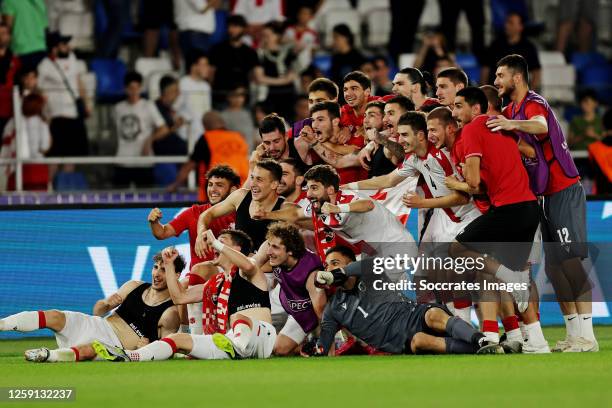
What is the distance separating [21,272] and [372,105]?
4.23 metres

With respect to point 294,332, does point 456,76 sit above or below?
above

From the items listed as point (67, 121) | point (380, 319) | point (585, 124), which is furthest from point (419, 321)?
point (585, 124)

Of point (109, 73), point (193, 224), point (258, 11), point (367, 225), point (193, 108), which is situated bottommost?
point (193, 224)

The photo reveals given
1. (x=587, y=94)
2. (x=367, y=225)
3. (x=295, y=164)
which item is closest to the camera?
(x=367, y=225)

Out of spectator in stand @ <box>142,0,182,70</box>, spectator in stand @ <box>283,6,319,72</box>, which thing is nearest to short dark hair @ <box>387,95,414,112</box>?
spectator in stand @ <box>283,6,319,72</box>

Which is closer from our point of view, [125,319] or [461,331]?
[461,331]

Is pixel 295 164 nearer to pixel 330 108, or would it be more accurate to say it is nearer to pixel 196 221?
pixel 330 108

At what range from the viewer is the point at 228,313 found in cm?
1231

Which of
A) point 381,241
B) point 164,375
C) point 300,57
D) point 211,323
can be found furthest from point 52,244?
point 300,57

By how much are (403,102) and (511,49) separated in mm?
8181

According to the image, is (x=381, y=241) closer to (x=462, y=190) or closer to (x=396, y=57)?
(x=462, y=190)

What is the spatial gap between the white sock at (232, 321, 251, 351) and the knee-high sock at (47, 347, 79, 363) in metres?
1.26

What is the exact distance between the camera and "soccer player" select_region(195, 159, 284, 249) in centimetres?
1301

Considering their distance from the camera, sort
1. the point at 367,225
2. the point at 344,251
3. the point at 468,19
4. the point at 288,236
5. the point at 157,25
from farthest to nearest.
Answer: the point at 468,19 < the point at 157,25 < the point at 367,225 < the point at 344,251 < the point at 288,236
